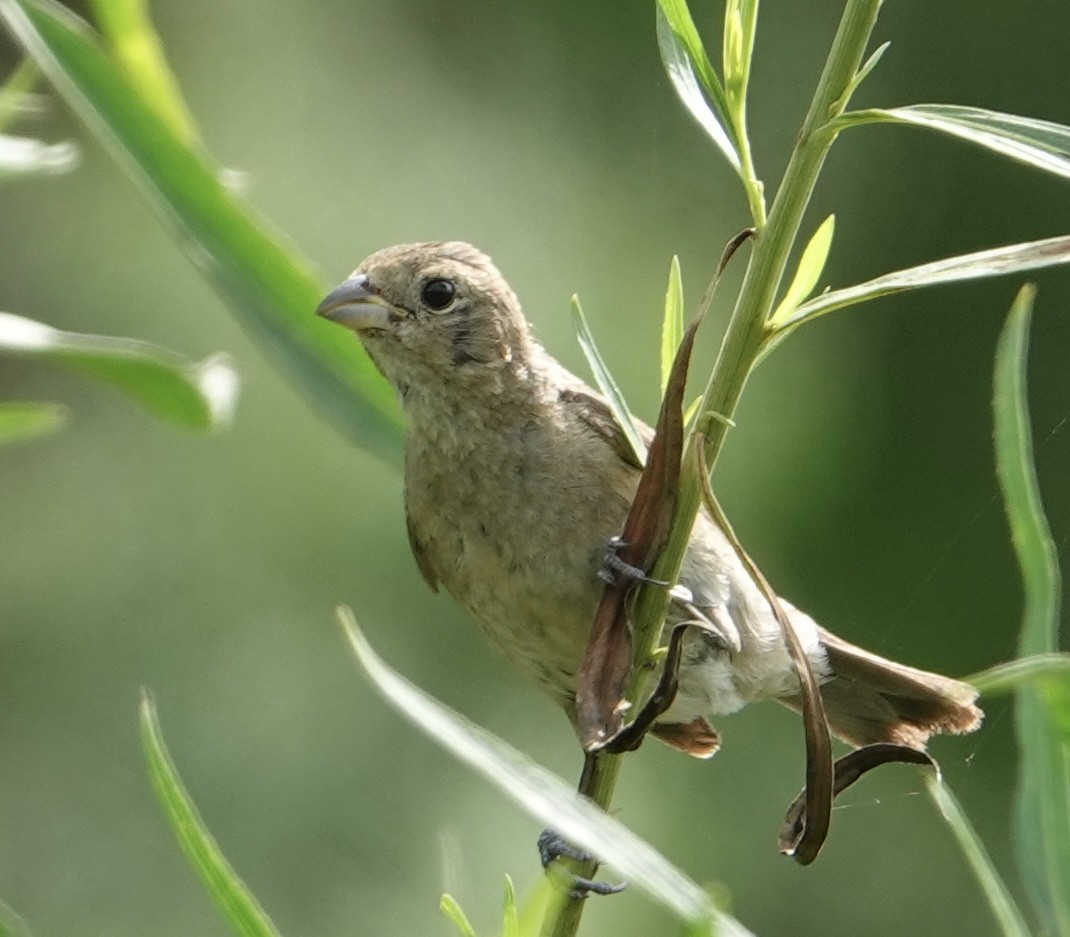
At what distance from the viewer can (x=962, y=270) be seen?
47.5 inches

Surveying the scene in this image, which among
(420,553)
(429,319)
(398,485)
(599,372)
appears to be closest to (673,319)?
(599,372)

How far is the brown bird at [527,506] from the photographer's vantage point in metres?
2.68

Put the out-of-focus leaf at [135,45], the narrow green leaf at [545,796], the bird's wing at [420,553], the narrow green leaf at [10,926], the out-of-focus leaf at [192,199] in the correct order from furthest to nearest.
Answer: the bird's wing at [420,553] → the out-of-focus leaf at [135,45] → the out-of-focus leaf at [192,199] → the narrow green leaf at [10,926] → the narrow green leaf at [545,796]

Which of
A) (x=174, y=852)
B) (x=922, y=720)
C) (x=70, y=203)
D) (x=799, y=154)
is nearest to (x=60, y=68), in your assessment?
(x=799, y=154)

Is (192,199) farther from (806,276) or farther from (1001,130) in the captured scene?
(1001,130)

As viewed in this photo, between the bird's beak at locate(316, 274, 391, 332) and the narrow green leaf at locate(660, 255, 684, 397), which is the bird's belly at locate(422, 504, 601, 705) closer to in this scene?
the bird's beak at locate(316, 274, 391, 332)

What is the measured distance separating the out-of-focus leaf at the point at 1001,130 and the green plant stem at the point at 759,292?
0.03m

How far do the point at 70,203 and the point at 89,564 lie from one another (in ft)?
4.09

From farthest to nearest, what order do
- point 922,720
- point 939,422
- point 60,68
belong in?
point 939,422 < point 922,720 < point 60,68

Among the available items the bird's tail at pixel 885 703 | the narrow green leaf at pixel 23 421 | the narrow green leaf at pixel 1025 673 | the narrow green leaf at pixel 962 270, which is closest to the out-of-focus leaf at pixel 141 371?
the narrow green leaf at pixel 23 421

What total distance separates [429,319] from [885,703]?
1.00 metres

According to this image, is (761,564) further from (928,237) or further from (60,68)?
(60,68)

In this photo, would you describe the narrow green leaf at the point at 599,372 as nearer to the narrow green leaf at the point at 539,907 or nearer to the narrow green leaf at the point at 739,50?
the narrow green leaf at the point at 739,50

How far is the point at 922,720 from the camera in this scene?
2994 millimetres
